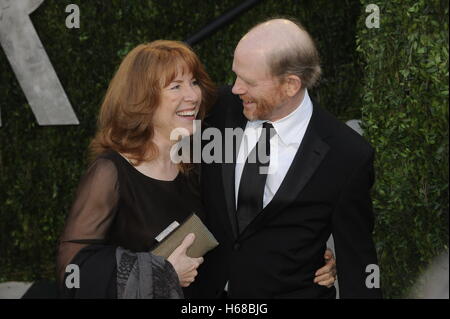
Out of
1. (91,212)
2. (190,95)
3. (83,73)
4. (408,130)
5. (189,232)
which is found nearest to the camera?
(91,212)

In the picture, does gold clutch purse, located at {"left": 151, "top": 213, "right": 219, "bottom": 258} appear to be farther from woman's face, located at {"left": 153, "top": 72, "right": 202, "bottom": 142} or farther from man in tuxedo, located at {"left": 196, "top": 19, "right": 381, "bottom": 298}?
woman's face, located at {"left": 153, "top": 72, "right": 202, "bottom": 142}

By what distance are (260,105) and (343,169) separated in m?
0.65

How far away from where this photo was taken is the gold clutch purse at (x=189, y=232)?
3795 millimetres

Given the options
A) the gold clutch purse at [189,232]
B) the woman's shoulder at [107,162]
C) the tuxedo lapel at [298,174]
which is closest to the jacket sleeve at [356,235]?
the tuxedo lapel at [298,174]

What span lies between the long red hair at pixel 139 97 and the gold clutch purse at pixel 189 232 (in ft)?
1.60

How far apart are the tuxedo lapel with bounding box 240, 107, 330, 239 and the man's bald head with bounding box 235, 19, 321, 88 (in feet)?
1.34

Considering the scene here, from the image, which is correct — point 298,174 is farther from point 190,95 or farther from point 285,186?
point 190,95

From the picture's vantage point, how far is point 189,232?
3.81 meters

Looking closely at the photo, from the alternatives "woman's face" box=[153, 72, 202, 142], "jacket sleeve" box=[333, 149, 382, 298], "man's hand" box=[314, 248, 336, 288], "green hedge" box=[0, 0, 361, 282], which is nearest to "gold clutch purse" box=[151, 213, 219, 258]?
"woman's face" box=[153, 72, 202, 142]

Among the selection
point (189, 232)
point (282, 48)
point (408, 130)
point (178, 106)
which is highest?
point (282, 48)

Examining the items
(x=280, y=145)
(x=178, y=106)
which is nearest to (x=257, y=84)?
(x=280, y=145)

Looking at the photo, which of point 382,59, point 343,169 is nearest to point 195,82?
point 343,169

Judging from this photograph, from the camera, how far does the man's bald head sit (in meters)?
3.81

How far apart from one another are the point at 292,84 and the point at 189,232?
1123 millimetres
